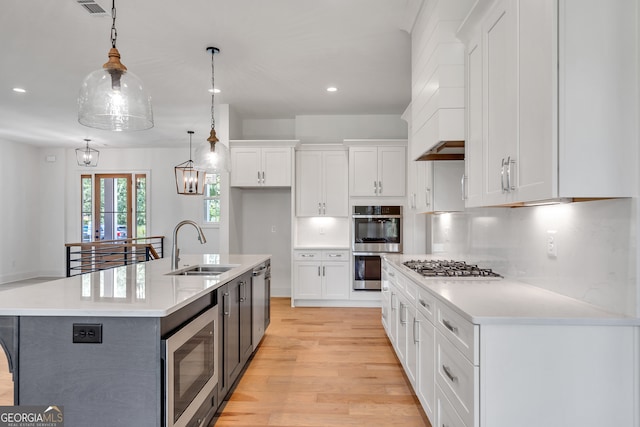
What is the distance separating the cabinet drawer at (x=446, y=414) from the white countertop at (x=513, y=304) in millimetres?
491

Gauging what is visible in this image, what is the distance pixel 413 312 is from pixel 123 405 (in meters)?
1.81

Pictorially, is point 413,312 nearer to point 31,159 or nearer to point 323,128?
point 323,128

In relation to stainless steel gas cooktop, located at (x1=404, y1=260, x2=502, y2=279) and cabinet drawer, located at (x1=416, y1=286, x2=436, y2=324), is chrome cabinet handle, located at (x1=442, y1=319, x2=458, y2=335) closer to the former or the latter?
cabinet drawer, located at (x1=416, y1=286, x2=436, y2=324)

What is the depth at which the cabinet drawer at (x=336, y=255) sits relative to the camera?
550 centimetres

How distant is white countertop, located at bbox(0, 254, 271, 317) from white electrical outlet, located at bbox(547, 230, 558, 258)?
1882 mm

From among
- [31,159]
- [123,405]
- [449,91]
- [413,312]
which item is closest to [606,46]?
[449,91]

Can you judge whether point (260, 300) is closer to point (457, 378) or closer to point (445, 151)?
point (445, 151)

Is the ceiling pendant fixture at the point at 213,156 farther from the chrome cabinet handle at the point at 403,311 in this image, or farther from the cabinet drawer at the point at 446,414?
the cabinet drawer at the point at 446,414

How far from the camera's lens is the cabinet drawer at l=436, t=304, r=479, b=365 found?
59.0 inches

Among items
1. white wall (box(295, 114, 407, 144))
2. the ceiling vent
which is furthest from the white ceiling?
white wall (box(295, 114, 407, 144))

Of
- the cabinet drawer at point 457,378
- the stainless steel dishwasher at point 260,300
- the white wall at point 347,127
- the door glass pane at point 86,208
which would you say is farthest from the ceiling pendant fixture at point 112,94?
the door glass pane at point 86,208

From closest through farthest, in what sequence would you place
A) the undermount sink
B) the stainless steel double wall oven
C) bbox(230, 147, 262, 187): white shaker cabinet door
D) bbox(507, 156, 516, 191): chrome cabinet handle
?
bbox(507, 156, 516, 191): chrome cabinet handle, the undermount sink, the stainless steel double wall oven, bbox(230, 147, 262, 187): white shaker cabinet door

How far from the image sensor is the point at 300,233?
5973mm

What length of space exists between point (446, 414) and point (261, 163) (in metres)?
4.41
